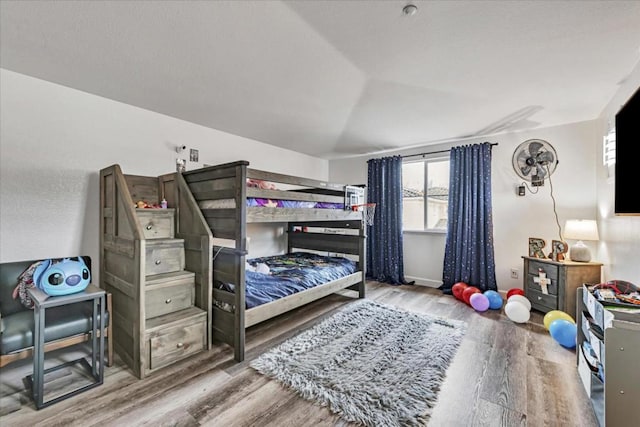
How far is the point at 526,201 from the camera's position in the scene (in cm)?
362

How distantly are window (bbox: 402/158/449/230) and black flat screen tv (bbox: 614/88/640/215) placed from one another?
7.74 feet

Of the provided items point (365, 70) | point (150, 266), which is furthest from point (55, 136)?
point (365, 70)

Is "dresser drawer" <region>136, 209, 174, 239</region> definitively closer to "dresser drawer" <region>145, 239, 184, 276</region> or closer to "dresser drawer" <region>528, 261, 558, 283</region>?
"dresser drawer" <region>145, 239, 184, 276</region>

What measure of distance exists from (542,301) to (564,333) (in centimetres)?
81

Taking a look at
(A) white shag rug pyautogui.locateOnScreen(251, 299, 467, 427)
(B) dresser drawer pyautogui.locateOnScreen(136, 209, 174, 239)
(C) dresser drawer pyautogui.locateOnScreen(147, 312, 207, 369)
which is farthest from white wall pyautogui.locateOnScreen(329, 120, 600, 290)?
(B) dresser drawer pyautogui.locateOnScreen(136, 209, 174, 239)

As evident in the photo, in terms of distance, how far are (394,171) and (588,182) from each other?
7.66ft

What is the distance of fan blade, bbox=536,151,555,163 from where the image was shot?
11.4ft

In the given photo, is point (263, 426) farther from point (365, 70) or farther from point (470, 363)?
point (365, 70)

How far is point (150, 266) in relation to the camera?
86.1 inches

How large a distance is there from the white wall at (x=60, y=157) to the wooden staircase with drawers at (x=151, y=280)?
211mm

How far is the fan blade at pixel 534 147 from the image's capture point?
11.6 ft

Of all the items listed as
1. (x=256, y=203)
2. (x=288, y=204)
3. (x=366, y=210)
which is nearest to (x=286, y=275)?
(x=288, y=204)

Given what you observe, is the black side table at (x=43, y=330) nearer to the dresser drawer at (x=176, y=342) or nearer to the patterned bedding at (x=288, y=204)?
the dresser drawer at (x=176, y=342)

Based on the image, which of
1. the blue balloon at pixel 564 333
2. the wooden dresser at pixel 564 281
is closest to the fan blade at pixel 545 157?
the wooden dresser at pixel 564 281
